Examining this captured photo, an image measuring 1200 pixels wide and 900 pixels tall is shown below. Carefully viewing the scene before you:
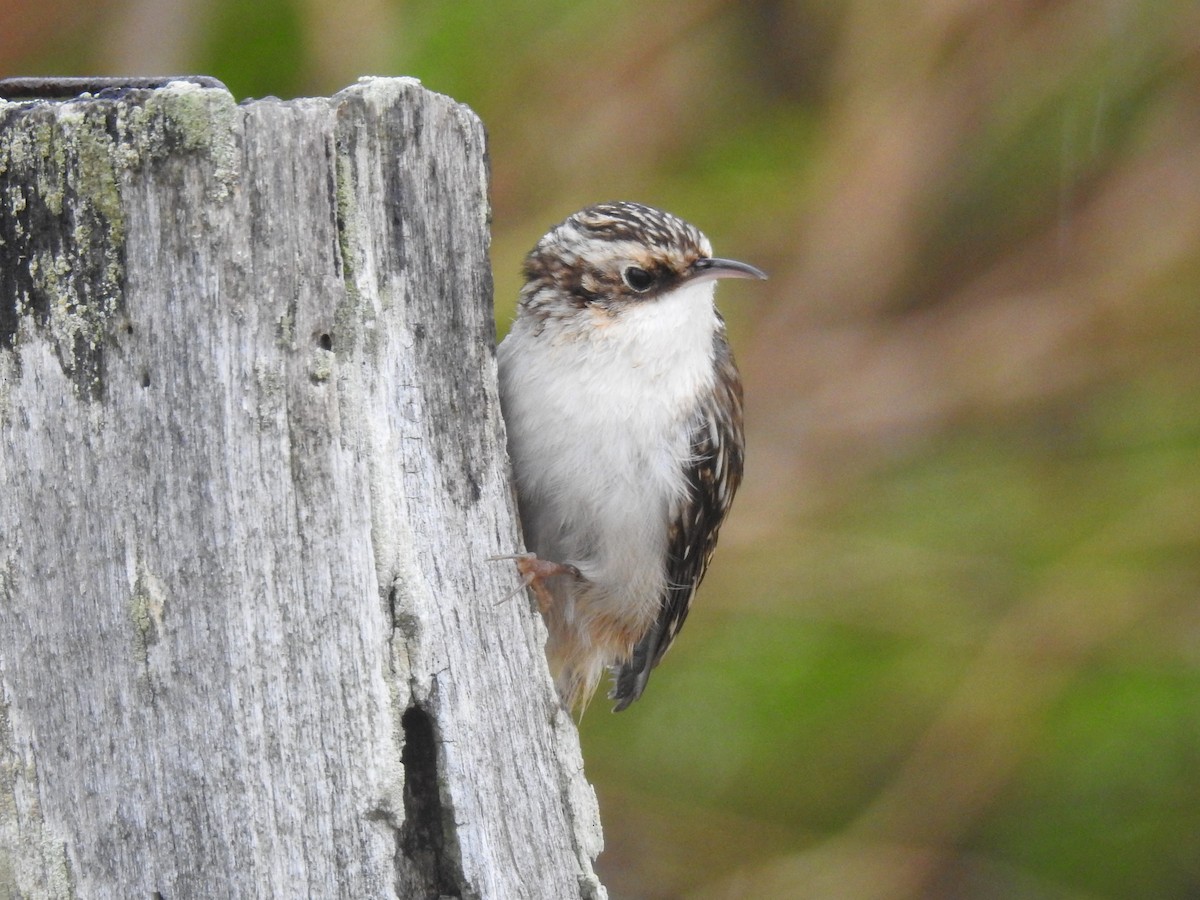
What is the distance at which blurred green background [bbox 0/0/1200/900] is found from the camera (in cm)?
496

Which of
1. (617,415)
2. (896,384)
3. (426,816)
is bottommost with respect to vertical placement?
(426,816)

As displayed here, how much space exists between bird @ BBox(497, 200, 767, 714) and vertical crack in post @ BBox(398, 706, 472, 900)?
63 cm

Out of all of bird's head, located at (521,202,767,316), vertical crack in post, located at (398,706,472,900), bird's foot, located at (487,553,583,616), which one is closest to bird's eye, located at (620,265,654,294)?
bird's head, located at (521,202,767,316)

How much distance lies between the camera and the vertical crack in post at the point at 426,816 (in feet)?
6.59

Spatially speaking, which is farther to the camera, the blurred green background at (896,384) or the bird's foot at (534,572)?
the blurred green background at (896,384)

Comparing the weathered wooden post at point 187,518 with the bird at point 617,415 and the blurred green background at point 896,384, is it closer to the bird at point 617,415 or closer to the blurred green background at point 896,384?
the bird at point 617,415

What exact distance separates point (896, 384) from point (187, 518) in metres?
4.37

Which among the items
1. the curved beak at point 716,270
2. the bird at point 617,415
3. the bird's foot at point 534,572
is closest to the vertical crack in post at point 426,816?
the bird's foot at point 534,572

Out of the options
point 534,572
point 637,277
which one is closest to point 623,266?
point 637,277

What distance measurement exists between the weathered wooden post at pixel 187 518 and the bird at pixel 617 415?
0.78 metres

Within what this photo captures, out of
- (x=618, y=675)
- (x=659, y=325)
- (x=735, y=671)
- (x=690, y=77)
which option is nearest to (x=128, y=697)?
(x=659, y=325)

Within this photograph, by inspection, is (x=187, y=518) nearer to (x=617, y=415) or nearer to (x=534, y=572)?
(x=534, y=572)

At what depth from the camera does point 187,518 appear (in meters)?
1.88

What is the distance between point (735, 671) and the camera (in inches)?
202
